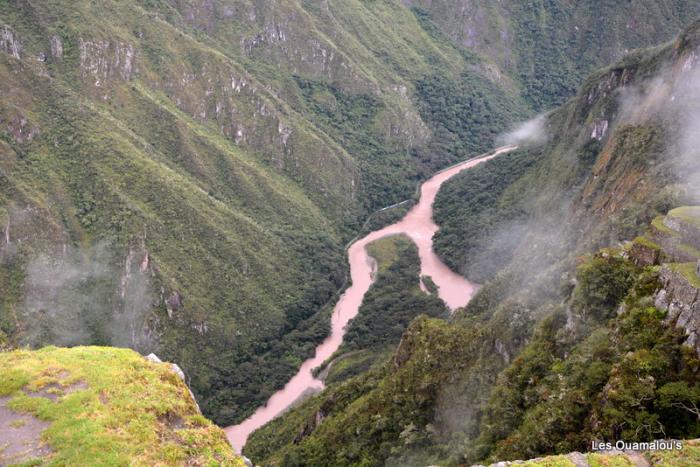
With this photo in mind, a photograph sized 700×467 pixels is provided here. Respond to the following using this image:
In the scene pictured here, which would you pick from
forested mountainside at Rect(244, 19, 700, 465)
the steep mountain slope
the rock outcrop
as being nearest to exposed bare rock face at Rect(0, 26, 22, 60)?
the steep mountain slope

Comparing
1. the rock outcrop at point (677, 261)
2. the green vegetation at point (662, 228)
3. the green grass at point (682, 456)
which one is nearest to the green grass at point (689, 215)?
the rock outcrop at point (677, 261)

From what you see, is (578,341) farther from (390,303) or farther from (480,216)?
(480,216)

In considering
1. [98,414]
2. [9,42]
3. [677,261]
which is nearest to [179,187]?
[9,42]

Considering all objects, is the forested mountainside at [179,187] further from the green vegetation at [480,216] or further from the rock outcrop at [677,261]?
the rock outcrop at [677,261]

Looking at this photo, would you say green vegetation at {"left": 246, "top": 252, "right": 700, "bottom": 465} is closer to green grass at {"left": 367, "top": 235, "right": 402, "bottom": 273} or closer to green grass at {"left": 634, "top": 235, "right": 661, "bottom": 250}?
green grass at {"left": 634, "top": 235, "right": 661, "bottom": 250}

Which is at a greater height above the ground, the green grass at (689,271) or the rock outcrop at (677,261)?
the green grass at (689,271)
